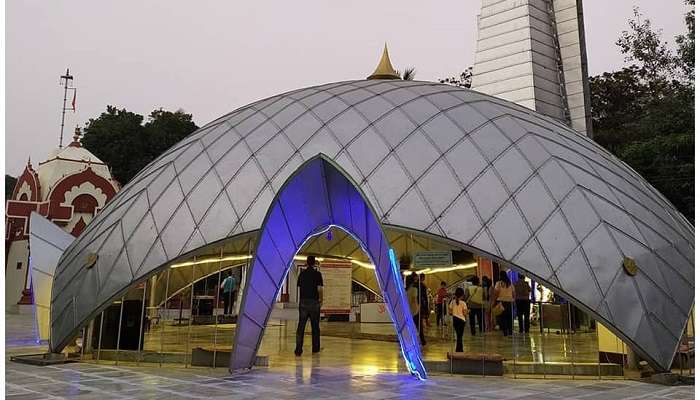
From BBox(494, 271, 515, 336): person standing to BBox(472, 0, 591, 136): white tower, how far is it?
1922 centimetres

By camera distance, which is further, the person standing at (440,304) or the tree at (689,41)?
the tree at (689,41)

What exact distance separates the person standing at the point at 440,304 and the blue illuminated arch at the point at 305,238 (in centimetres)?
217

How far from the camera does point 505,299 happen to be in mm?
10453

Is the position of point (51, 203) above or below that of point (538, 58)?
below

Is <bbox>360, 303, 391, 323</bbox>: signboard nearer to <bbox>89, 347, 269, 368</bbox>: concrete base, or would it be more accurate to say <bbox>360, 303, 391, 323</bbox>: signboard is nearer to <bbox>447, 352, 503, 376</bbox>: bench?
<bbox>89, 347, 269, 368</bbox>: concrete base

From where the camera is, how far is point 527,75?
28.3 metres


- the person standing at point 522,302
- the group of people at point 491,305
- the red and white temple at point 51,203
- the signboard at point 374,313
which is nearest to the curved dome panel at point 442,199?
the person standing at point 522,302

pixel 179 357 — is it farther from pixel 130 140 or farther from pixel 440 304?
pixel 130 140

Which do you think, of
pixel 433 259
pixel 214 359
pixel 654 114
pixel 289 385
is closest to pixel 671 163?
pixel 654 114

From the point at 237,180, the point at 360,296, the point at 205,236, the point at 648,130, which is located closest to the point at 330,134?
the point at 237,180

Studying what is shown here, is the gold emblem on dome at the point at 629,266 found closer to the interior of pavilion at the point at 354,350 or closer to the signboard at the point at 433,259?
the interior of pavilion at the point at 354,350

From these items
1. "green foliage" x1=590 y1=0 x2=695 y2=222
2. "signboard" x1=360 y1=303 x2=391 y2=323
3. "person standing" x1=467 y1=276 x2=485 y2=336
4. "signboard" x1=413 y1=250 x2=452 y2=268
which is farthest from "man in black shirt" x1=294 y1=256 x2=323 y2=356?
"green foliage" x1=590 y1=0 x2=695 y2=222

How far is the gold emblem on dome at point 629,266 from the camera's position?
369 inches

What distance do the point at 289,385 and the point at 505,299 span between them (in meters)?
4.14
